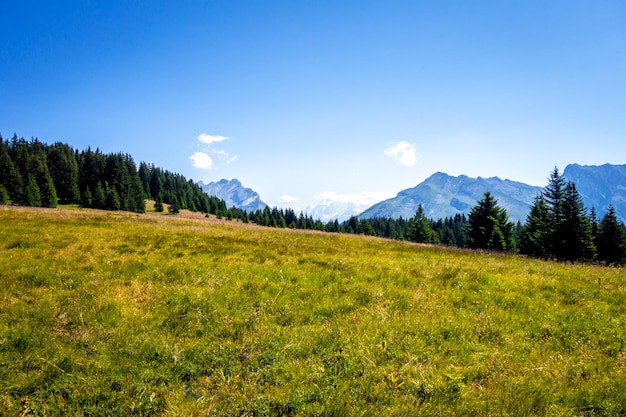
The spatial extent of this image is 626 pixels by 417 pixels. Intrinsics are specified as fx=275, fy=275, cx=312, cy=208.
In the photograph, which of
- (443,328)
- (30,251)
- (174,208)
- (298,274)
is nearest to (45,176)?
(174,208)

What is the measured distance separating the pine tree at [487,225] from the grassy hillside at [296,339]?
40.5 metres

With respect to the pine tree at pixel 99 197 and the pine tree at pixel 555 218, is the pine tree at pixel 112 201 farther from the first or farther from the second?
the pine tree at pixel 555 218

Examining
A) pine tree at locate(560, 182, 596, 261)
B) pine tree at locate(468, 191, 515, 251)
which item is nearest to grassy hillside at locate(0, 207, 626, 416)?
pine tree at locate(560, 182, 596, 261)

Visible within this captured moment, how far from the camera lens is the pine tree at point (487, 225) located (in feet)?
154

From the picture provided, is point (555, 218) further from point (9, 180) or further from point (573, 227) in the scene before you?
point (9, 180)

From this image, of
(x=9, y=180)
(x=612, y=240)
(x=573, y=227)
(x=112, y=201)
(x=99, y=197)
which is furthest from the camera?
(x=99, y=197)

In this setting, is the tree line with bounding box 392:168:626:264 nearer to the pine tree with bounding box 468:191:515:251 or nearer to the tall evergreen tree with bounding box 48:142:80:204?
the pine tree with bounding box 468:191:515:251

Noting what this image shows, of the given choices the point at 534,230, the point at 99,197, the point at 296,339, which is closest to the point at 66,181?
the point at 99,197

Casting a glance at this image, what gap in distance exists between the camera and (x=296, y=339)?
6129 millimetres

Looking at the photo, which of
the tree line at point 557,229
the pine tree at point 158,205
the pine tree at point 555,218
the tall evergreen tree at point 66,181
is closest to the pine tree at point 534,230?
the tree line at point 557,229

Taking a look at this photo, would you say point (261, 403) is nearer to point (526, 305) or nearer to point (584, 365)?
point (584, 365)

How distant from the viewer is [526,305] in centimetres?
824

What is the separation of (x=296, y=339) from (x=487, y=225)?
52.1m

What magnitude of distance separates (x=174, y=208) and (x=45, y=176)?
38.0 metres
